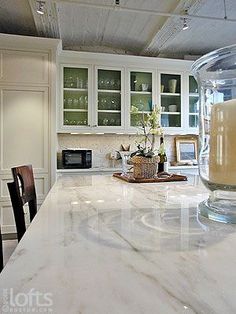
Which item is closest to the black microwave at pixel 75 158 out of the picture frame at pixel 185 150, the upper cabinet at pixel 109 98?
the upper cabinet at pixel 109 98

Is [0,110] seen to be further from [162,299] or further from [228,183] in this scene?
[162,299]

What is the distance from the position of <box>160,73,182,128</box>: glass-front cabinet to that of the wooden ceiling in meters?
0.46

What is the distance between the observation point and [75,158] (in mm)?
3686

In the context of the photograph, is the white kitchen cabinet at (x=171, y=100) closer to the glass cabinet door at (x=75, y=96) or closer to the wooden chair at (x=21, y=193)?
the glass cabinet door at (x=75, y=96)

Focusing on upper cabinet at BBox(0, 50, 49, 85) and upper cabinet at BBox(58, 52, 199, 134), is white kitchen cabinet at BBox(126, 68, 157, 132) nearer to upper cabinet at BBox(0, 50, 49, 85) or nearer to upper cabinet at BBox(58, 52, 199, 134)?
upper cabinet at BBox(58, 52, 199, 134)

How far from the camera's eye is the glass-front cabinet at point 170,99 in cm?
408

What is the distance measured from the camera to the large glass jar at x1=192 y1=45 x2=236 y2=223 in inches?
30.5

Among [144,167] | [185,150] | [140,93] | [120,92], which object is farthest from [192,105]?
[144,167]

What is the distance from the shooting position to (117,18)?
3195mm

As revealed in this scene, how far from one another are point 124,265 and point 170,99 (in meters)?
3.92

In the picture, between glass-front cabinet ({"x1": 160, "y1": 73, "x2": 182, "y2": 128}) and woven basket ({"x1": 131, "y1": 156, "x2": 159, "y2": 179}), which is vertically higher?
glass-front cabinet ({"x1": 160, "y1": 73, "x2": 182, "y2": 128})

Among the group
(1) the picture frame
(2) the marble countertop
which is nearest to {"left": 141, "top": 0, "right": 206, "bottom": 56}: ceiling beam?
(1) the picture frame

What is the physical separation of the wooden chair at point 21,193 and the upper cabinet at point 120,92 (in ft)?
7.27

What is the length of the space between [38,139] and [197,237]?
3.00 m
